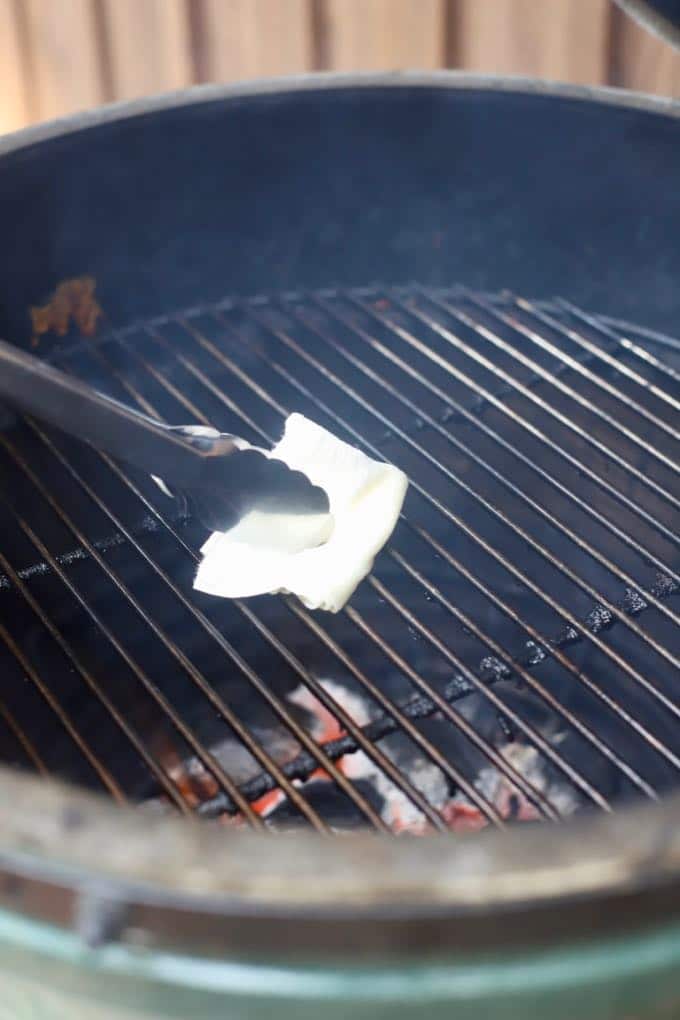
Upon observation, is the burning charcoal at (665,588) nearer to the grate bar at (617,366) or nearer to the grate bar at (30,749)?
the grate bar at (617,366)

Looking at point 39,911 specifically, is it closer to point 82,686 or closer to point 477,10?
point 82,686

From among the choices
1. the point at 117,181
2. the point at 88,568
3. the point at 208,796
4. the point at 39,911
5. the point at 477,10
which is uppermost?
the point at 477,10

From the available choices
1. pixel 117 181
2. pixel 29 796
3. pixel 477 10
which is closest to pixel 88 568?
pixel 117 181

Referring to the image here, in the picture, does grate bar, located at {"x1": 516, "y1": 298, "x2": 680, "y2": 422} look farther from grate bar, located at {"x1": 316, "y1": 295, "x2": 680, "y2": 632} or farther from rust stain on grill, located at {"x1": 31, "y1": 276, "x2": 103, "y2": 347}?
rust stain on grill, located at {"x1": 31, "y1": 276, "x2": 103, "y2": 347}

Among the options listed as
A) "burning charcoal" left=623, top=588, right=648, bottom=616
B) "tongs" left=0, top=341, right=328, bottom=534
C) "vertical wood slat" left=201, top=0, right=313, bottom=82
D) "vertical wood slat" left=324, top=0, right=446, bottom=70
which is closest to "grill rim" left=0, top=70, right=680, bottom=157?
"tongs" left=0, top=341, right=328, bottom=534

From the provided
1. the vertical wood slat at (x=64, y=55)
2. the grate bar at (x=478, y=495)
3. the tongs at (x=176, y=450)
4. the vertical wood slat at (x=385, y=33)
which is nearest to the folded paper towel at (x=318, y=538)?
the tongs at (x=176, y=450)

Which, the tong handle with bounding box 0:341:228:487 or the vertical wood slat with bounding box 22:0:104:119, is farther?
the vertical wood slat with bounding box 22:0:104:119

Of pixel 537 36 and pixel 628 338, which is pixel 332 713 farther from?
pixel 537 36

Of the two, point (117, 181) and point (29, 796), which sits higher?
point (117, 181)
